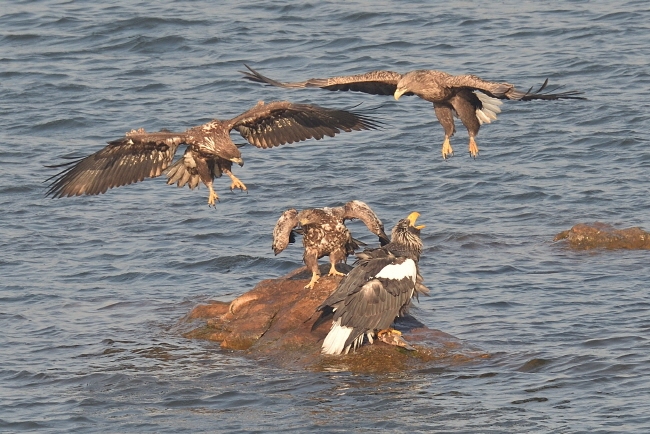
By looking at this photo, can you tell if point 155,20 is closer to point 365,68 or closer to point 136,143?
point 365,68

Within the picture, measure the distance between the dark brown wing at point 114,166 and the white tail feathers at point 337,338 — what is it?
218 cm

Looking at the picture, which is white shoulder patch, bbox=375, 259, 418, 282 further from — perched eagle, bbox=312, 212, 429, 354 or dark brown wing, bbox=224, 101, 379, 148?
dark brown wing, bbox=224, 101, 379, 148

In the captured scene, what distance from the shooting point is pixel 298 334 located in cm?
884

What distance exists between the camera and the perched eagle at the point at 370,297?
8.41 m

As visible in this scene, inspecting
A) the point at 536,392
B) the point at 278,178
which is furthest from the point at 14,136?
the point at 536,392

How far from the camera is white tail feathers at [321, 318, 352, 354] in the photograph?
27.6 feet

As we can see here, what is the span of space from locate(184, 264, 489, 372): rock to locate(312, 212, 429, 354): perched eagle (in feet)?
0.46

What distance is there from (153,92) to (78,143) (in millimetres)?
2176

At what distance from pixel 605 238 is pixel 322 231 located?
3405mm

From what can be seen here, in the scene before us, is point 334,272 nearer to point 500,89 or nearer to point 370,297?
point 370,297

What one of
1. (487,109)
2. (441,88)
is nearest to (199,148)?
(441,88)

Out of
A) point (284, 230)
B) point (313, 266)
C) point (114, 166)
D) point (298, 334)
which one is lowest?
point (298, 334)

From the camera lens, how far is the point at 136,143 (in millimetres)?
9539

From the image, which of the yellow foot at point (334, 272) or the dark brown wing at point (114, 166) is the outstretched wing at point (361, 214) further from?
the dark brown wing at point (114, 166)
